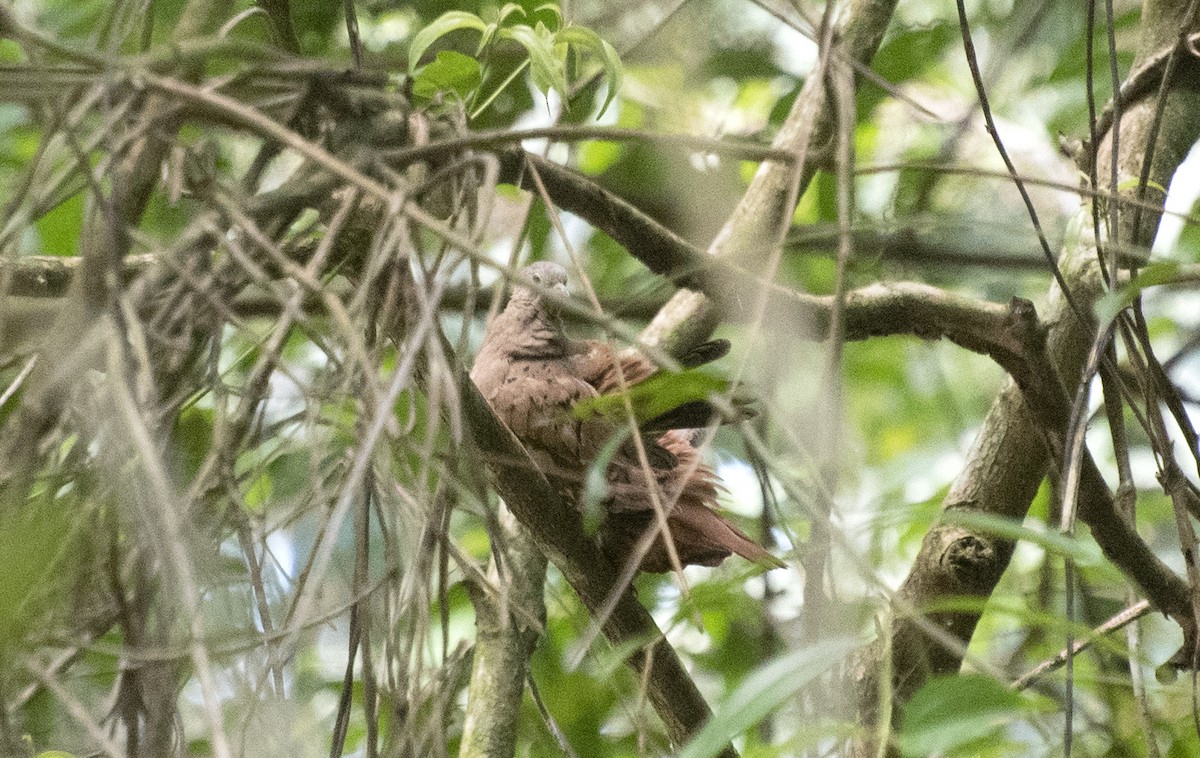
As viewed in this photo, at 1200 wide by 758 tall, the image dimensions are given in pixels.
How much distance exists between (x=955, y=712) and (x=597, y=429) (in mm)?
1247

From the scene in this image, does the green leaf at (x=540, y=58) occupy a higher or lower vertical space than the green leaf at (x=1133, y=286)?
higher

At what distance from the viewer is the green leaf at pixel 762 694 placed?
26.9 inches

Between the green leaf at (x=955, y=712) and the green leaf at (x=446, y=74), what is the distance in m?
0.95

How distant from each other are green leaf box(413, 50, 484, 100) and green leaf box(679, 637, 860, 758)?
908 millimetres

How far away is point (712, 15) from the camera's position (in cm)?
272

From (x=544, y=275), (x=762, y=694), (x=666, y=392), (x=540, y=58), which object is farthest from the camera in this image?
(x=544, y=275)

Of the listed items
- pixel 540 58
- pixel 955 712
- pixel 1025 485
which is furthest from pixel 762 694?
pixel 1025 485

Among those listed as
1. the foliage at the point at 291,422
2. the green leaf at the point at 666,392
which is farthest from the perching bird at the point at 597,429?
the green leaf at the point at 666,392

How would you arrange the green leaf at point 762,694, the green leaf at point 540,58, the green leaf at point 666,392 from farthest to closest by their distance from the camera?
the green leaf at point 540,58, the green leaf at point 666,392, the green leaf at point 762,694

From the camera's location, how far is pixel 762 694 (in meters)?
0.70

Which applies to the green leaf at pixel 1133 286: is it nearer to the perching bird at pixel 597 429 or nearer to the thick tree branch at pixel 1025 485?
the thick tree branch at pixel 1025 485

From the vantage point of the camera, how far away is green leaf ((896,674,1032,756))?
2.27 ft

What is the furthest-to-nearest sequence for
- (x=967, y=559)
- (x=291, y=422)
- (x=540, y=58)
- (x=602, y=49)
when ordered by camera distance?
(x=967, y=559) → (x=602, y=49) → (x=540, y=58) → (x=291, y=422)

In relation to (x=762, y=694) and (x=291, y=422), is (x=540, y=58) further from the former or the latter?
(x=762, y=694)
